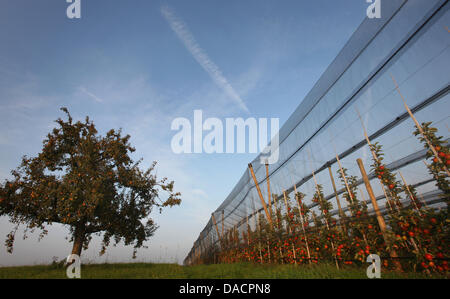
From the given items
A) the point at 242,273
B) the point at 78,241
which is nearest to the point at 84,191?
the point at 78,241

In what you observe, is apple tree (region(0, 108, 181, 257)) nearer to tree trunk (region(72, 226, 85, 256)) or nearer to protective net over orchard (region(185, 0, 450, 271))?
tree trunk (region(72, 226, 85, 256))

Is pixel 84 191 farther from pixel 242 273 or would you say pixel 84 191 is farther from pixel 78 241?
pixel 242 273

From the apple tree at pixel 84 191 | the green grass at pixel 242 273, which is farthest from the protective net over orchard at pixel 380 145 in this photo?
the apple tree at pixel 84 191

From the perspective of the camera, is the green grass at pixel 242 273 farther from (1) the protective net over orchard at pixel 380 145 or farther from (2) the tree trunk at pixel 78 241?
(2) the tree trunk at pixel 78 241

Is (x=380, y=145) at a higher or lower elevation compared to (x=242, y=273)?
higher

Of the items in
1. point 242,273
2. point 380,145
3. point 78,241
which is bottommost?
point 242,273

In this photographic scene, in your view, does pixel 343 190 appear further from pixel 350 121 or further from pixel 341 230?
pixel 350 121

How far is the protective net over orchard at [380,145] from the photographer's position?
8.20 ft

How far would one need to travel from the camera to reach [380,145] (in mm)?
3291

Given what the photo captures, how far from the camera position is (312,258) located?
13.7 ft

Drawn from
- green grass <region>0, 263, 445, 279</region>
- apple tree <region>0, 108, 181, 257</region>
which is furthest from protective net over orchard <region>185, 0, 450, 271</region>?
apple tree <region>0, 108, 181, 257</region>

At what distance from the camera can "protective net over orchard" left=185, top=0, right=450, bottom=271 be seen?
2500mm
